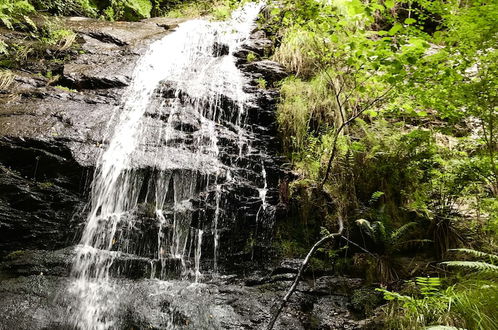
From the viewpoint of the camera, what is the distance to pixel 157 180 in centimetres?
499

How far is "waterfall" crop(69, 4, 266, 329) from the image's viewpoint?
4.29 metres

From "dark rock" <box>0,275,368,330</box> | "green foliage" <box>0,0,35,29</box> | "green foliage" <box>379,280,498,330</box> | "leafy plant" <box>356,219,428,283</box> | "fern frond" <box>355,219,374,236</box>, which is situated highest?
"green foliage" <box>0,0,35,29</box>

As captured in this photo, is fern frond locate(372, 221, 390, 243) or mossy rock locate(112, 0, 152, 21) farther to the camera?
mossy rock locate(112, 0, 152, 21)

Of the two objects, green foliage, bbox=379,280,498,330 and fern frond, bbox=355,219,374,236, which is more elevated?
fern frond, bbox=355,219,374,236

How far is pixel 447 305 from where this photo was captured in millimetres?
2924

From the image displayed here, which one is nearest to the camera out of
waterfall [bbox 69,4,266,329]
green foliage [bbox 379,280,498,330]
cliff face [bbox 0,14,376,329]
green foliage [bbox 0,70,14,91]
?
green foliage [bbox 379,280,498,330]

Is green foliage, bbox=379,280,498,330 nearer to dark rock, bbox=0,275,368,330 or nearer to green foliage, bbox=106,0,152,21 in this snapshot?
dark rock, bbox=0,275,368,330

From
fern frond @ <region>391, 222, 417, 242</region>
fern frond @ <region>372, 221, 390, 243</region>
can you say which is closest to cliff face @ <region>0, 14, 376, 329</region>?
fern frond @ <region>372, 221, 390, 243</region>

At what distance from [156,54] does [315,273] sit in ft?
21.3

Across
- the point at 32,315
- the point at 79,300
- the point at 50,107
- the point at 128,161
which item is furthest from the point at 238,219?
the point at 50,107

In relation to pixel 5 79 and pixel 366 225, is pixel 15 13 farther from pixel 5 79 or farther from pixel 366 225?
pixel 366 225

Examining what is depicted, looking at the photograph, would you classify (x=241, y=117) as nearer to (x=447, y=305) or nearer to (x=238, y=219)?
(x=238, y=219)

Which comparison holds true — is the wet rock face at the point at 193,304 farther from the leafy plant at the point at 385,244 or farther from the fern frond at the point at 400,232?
the fern frond at the point at 400,232

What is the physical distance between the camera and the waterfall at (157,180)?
169 inches
